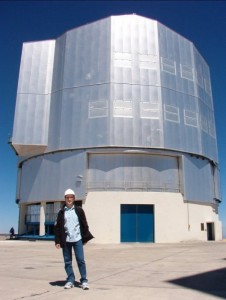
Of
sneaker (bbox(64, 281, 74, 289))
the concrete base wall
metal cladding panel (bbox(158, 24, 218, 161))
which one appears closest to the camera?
sneaker (bbox(64, 281, 74, 289))

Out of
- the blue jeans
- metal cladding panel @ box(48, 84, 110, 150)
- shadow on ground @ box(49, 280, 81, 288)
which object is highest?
metal cladding panel @ box(48, 84, 110, 150)

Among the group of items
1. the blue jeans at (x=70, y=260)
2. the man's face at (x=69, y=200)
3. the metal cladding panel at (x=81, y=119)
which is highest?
the metal cladding panel at (x=81, y=119)

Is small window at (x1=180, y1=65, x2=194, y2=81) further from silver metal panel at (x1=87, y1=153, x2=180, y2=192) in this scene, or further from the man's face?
the man's face

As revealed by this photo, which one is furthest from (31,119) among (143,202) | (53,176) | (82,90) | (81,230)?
(81,230)

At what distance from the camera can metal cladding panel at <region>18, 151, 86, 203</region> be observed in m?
30.7

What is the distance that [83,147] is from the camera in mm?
31016

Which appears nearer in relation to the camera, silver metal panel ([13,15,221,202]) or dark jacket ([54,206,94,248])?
dark jacket ([54,206,94,248])

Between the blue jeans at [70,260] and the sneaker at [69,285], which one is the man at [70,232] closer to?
the blue jeans at [70,260]

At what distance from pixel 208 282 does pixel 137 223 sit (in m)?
22.8

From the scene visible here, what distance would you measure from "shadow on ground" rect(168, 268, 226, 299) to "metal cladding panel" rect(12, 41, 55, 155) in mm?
26903

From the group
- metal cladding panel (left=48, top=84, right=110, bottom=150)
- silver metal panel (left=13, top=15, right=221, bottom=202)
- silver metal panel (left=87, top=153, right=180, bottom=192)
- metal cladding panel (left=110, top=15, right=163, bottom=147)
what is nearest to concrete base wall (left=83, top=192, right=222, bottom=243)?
silver metal panel (left=87, top=153, right=180, bottom=192)

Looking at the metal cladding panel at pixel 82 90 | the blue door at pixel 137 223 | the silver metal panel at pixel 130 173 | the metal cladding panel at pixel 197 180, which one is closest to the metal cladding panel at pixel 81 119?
the metal cladding panel at pixel 82 90

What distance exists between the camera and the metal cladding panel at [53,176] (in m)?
30.7

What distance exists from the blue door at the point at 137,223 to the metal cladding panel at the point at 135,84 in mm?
5577
